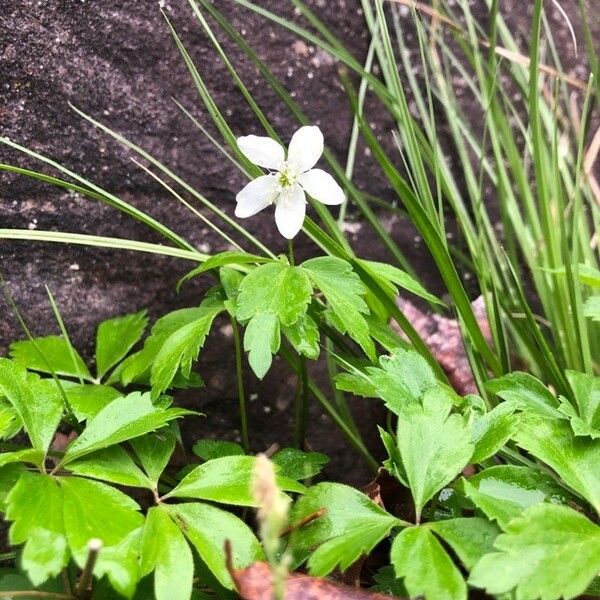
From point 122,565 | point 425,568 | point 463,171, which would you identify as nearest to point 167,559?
point 122,565

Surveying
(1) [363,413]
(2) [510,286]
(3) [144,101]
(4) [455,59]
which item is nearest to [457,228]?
(2) [510,286]

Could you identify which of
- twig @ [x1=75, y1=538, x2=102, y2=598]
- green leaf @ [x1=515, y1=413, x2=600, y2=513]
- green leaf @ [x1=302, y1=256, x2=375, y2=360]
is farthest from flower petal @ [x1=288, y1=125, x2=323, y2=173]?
twig @ [x1=75, y1=538, x2=102, y2=598]

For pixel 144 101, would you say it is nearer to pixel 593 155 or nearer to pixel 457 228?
pixel 457 228

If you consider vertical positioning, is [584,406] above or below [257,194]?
below

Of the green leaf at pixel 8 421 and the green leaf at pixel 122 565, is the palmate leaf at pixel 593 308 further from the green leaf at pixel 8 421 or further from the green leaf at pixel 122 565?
the green leaf at pixel 8 421

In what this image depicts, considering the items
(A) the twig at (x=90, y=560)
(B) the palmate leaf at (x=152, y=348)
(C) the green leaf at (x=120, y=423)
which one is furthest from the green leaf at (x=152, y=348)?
(A) the twig at (x=90, y=560)

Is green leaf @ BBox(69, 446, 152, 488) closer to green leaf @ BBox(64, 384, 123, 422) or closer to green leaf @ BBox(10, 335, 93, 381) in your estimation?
green leaf @ BBox(64, 384, 123, 422)

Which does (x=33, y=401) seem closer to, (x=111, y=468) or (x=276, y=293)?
(x=111, y=468)
